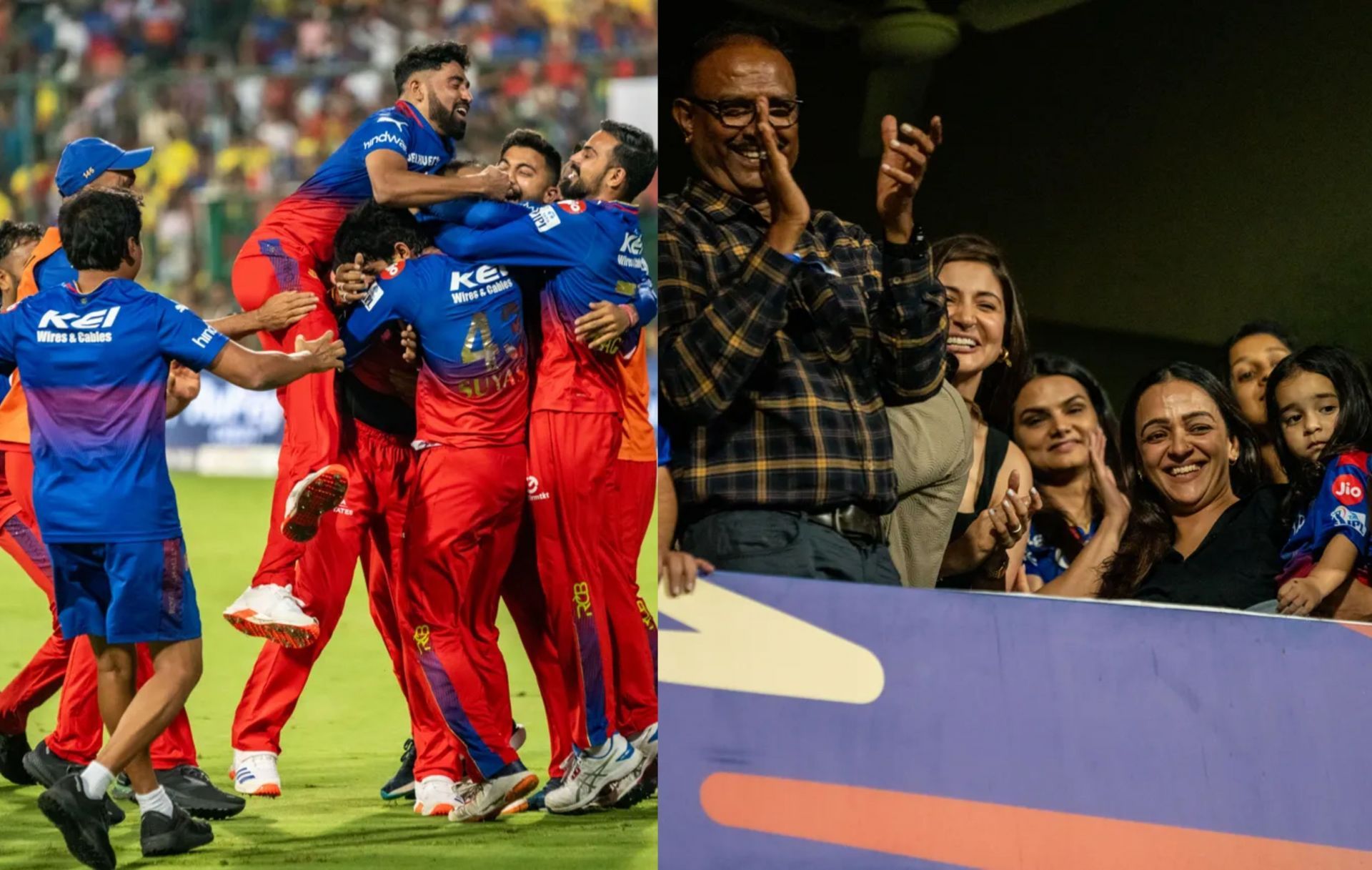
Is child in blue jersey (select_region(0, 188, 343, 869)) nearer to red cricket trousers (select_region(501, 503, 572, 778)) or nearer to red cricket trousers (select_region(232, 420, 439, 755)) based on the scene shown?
red cricket trousers (select_region(232, 420, 439, 755))

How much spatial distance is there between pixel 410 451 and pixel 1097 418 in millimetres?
1805

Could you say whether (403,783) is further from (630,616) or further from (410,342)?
(410,342)

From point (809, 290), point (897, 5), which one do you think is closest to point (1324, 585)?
point (809, 290)

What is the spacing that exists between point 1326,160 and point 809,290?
102 cm

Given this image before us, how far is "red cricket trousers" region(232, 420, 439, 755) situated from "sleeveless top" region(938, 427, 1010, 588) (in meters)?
1.47

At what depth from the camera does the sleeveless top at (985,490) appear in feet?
9.39

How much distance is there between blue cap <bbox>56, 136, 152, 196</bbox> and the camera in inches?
151

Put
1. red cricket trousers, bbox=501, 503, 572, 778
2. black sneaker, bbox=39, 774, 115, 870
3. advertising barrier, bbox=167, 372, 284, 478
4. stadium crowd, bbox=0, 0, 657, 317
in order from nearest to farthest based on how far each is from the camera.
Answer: black sneaker, bbox=39, 774, 115, 870 < red cricket trousers, bbox=501, 503, 572, 778 < stadium crowd, bbox=0, 0, 657, 317 < advertising barrier, bbox=167, 372, 284, 478

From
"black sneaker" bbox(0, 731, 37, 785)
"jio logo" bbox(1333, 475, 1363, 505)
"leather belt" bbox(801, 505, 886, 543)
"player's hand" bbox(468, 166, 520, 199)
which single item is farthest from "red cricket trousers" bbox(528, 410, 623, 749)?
"jio logo" bbox(1333, 475, 1363, 505)

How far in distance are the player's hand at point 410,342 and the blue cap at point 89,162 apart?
2.96ft

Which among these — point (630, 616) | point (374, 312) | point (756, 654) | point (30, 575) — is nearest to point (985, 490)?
point (756, 654)

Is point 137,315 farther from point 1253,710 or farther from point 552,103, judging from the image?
point 1253,710

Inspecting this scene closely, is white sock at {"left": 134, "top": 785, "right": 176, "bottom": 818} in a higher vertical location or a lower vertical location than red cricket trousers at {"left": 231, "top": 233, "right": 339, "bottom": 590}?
lower

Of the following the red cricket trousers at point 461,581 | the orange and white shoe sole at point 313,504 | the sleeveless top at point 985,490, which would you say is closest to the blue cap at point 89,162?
the orange and white shoe sole at point 313,504
